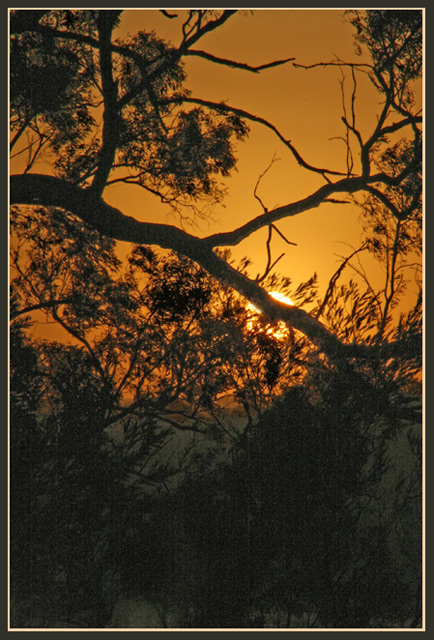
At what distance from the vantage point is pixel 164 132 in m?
6.12

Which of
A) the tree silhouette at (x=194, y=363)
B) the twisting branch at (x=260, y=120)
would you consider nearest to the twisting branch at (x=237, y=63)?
the tree silhouette at (x=194, y=363)

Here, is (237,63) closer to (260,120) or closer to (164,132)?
(260,120)

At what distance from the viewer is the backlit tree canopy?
5.38 m

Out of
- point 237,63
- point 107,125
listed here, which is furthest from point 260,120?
point 107,125

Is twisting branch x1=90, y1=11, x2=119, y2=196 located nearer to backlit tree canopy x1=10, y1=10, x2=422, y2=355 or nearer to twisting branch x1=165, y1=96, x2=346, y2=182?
backlit tree canopy x1=10, y1=10, x2=422, y2=355

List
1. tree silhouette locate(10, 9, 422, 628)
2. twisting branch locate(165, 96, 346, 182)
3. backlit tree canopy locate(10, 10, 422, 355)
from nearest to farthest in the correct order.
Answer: tree silhouette locate(10, 9, 422, 628), twisting branch locate(165, 96, 346, 182), backlit tree canopy locate(10, 10, 422, 355)

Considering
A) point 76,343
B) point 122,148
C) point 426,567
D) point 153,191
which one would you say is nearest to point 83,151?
point 122,148

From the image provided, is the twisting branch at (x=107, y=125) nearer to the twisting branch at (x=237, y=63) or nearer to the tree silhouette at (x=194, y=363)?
the tree silhouette at (x=194, y=363)

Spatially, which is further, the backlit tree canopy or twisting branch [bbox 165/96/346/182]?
the backlit tree canopy

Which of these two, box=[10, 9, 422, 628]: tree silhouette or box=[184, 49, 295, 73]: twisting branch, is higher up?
box=[184, 49, 295, 73]: twisting branch

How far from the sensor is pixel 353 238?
5086 mm

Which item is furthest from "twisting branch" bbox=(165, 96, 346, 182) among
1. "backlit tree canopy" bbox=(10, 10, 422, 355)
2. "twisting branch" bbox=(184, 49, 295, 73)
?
"twisting branch" bbox=(184, 49, 295, 73)

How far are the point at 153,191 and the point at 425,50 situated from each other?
94.9 inches

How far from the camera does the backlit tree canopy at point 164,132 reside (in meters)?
5.38
